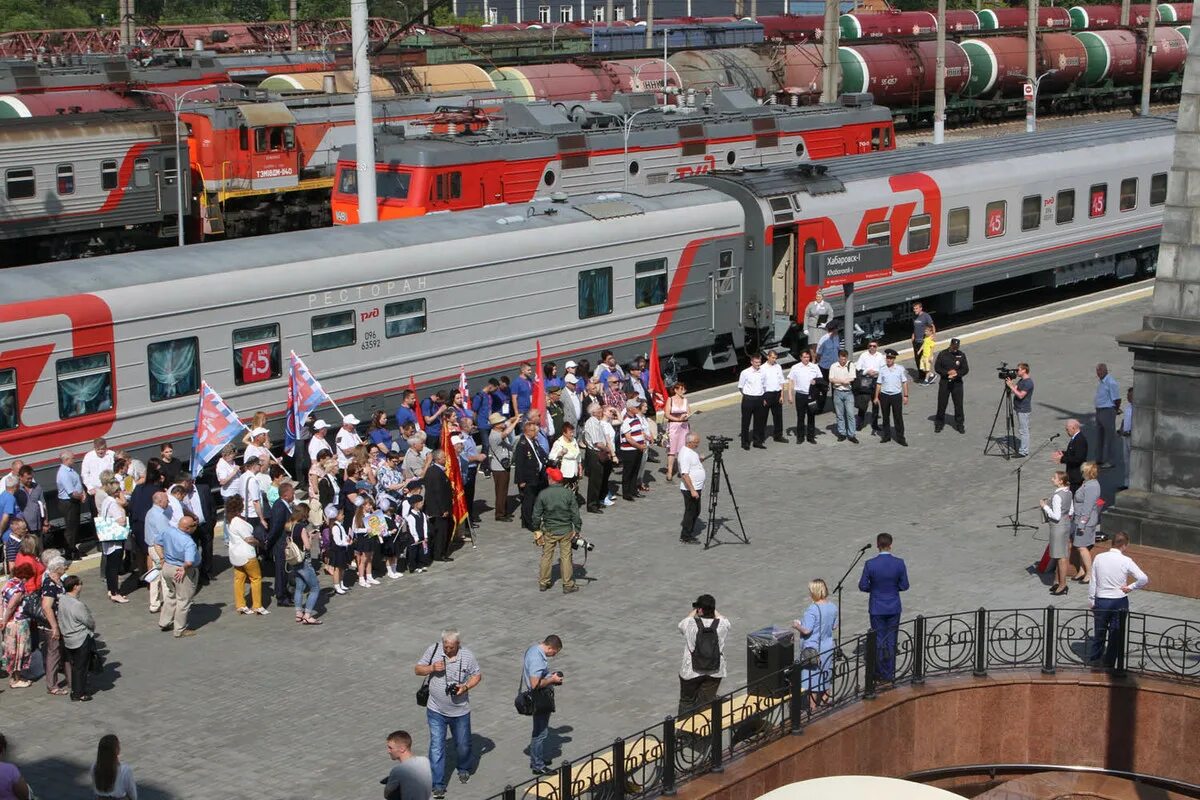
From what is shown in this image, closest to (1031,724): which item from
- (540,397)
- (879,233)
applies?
(540,397)

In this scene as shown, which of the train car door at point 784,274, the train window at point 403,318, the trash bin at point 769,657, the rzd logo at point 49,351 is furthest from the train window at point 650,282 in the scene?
the trash bin at point 769,657

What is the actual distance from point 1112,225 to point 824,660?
84.1 feet

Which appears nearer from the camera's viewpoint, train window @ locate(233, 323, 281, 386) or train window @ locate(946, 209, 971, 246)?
train window @ locate(233, 323, 281, 386)

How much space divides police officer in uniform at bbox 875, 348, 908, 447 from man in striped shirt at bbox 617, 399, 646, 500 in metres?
4.25

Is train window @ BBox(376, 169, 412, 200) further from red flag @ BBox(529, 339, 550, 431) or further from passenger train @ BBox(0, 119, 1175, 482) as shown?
red flag @ BBox(529, 339, 550, 431)

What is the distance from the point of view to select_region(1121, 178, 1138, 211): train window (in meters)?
38.4

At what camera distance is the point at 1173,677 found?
623 inches

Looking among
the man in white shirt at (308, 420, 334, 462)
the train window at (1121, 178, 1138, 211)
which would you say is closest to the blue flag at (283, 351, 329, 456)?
the man in white shirt at (308, 420, 334, 462)

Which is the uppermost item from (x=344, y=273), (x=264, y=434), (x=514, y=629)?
(x=344, y=273)

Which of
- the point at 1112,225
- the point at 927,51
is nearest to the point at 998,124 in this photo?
Answer: the point at 927,51

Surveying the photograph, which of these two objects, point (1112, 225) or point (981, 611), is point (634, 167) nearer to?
point (1112, 225)

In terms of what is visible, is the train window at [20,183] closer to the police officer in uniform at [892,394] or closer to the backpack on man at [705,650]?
the police officer in uniform at [892,394]

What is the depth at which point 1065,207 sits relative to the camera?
36875mm

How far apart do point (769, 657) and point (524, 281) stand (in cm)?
1251
